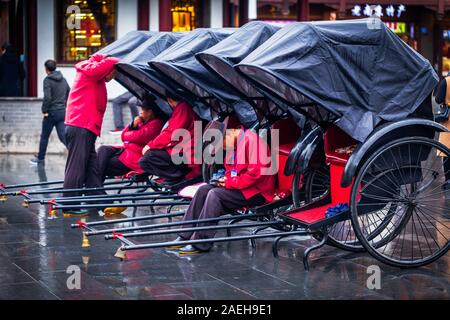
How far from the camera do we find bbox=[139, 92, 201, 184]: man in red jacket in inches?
401

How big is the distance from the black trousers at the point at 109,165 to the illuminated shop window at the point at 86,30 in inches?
355

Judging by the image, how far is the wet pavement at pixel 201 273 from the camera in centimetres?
704

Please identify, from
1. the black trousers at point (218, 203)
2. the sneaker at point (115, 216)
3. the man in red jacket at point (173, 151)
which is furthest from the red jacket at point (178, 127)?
the black trousers at point (218, 203)

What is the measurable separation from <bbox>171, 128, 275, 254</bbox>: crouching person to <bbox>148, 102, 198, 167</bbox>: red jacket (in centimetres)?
157

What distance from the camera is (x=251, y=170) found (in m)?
8.41

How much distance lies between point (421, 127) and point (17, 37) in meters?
15.2

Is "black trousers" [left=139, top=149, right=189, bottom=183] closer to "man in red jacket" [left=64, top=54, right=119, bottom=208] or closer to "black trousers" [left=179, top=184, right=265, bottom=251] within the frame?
"man in red jacket" [left=64, top=54, right=119, bottom=208]

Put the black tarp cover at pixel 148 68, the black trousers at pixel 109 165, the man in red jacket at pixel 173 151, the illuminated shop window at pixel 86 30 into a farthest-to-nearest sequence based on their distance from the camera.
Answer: the illuminated shop window at pixel 86 30 → the black trousers at pixel 109 165 → the black tarp cover at pixel 148 68 → the man in red jacket at pixel 173 151

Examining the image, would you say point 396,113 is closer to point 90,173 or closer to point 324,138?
point 324,138

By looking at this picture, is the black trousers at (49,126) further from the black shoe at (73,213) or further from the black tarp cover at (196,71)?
the black tarp cover at (196,71)

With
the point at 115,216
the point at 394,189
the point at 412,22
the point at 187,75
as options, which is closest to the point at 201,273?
the point at 394,189

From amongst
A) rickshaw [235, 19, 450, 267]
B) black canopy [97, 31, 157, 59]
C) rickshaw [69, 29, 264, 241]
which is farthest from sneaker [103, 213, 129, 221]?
rickshaw [235, 19, 450, 267]
